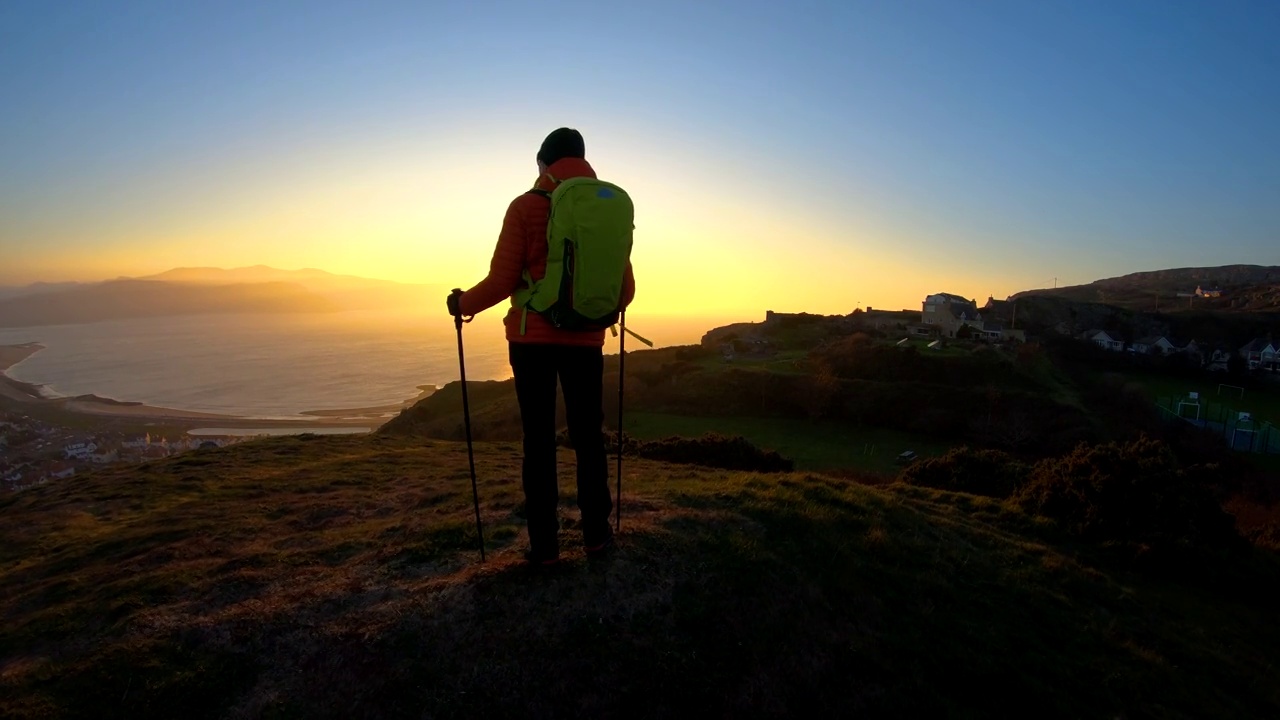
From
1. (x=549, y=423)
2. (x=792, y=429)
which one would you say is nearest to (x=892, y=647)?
(x=549, y=423)

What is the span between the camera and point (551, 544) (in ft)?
16.0

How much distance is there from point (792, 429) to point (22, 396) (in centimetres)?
7356

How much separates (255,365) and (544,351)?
93.4 metres

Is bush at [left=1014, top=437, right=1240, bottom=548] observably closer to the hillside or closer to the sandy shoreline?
the sandy shoreline

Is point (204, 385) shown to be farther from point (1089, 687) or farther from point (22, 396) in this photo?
point (1089, 687)

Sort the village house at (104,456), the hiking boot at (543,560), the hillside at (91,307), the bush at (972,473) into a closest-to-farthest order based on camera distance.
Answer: the hiking boot at (543,560)
the bush at (972,473)
the village house at (104,456)
the hillside at (91,307)

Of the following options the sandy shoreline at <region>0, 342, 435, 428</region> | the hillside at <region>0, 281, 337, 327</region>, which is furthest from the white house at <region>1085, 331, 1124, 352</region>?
the hillside at <region>0, 281, 337, 327</region>

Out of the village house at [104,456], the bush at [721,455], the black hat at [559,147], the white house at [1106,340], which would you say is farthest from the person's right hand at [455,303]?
the white house at [1106,340]

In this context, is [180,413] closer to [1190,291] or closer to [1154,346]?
[1154,346]

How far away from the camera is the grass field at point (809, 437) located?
24.7 metres

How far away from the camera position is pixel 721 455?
15484mm

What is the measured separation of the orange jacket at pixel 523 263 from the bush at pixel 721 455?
11.1 m

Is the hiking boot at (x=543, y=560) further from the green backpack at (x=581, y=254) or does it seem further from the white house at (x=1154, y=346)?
Answer: the white house at (x=1154, y=346)

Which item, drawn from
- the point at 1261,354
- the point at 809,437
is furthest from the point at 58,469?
the point at 1261,354
